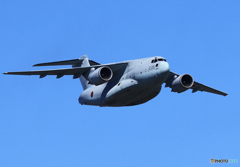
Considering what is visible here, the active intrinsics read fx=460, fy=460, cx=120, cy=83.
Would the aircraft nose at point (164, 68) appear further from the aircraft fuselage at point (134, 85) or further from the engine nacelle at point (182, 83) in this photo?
the engine nacelle at point (182, 83)

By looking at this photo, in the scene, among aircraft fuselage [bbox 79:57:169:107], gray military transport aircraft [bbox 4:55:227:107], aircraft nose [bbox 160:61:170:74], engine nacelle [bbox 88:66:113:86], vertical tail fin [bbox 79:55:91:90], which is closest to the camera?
aircraft nose [bbox 160:61:170:74]

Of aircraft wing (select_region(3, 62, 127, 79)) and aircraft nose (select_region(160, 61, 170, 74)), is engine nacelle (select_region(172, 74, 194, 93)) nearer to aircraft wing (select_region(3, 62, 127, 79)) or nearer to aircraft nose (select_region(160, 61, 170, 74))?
aircraft nose (select_region(160, 61, 170, 74))

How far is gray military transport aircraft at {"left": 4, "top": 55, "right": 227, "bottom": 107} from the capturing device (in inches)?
817

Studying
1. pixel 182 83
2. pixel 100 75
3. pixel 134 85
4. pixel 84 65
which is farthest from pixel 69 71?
pixel 182 83

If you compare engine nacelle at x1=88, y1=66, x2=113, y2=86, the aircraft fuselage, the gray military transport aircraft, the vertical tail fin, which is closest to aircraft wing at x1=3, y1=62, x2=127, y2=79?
the gray military transport aircraft

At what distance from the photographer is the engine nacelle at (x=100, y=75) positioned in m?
21.4

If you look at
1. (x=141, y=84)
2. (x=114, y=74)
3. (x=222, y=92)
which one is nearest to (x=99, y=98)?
(x=114, y=74)

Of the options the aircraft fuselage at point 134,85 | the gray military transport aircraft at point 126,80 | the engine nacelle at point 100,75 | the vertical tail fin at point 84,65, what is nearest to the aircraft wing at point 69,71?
the gray military transport aircraft at point 126,80

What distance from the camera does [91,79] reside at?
70.9ft

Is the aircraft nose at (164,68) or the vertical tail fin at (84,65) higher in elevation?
the vertical tail fin at (84,65)

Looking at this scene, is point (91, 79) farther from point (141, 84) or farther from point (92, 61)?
point (92, 61)

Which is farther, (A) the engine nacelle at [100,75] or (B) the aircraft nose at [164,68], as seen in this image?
(A) the engine nacelle at [100,75]

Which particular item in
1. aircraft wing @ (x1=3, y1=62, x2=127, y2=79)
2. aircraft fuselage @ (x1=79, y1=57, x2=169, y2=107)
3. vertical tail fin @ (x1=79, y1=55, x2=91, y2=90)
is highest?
vertical tail fin @ (x1=79, y1=55, x2=91, y2=90)

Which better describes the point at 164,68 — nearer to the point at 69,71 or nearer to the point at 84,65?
the point at 69,71
